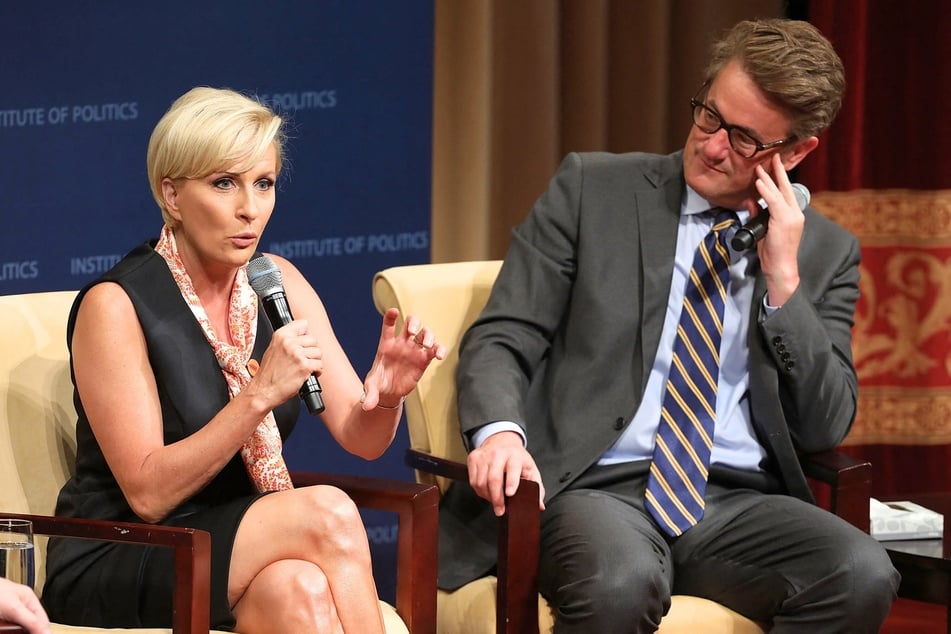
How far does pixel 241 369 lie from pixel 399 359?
28cm

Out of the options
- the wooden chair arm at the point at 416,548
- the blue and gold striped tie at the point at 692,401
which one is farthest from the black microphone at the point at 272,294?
the blue and gold striped tie at the point at 692,401

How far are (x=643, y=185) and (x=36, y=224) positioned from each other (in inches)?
61.3

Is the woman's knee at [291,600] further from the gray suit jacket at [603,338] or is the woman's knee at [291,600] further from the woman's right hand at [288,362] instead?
the gray suit jacket at [603,338]

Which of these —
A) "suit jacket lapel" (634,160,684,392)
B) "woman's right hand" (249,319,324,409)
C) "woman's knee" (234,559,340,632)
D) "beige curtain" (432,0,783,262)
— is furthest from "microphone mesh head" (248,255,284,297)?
"beige curtain" (432,0,783,262)

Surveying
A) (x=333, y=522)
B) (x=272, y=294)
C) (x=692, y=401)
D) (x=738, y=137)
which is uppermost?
A: (x=738, y=137)

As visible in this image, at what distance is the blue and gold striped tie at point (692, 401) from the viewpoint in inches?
107

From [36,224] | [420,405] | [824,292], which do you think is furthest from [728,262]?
[36,224]

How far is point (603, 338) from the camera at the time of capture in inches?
110

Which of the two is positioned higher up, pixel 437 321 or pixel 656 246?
pixel 656 246

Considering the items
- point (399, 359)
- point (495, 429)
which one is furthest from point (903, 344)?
point (399, 359)

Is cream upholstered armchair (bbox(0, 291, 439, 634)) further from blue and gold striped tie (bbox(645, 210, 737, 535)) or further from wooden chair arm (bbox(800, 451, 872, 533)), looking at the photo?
wooden chair arm (bbox(800, 451, 872, 533))

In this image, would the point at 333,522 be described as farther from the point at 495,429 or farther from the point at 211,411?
the point at 495,429

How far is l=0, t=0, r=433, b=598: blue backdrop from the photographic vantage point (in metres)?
3.45

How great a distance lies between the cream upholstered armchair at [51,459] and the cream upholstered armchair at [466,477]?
0.44 feet
